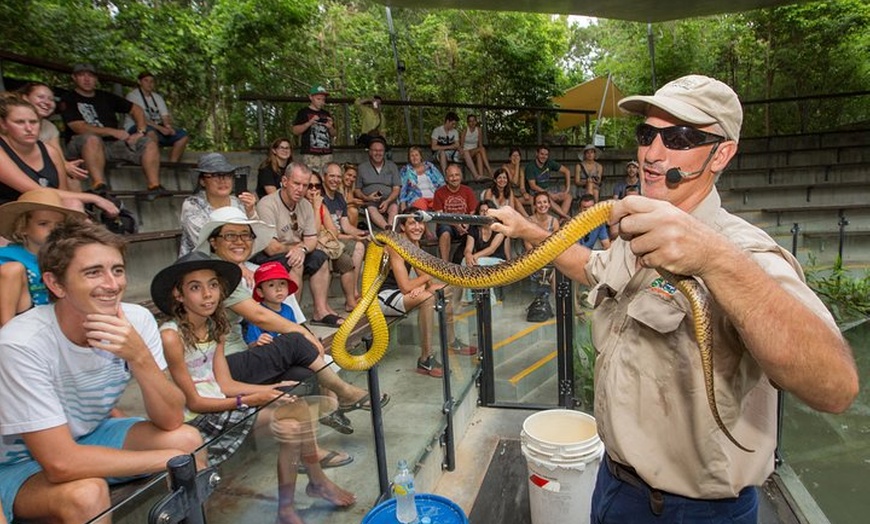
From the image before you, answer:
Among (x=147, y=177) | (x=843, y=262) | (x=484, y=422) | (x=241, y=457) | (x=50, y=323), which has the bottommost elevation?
(x=484, y=422)

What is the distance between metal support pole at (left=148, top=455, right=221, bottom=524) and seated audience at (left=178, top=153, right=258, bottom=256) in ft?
10.5

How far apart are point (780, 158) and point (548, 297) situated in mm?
13555

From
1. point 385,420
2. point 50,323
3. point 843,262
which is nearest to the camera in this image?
point 50,323

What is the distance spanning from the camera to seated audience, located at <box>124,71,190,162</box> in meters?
6.58

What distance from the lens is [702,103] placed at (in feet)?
4.90

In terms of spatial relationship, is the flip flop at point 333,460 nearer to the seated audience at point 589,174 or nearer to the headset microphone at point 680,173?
the headset microphone at point 680,173

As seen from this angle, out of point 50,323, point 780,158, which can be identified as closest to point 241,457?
point 50,323

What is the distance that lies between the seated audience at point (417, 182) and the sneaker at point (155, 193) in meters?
3.28

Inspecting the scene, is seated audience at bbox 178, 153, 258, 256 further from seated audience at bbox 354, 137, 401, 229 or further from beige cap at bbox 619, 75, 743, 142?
beige cap at bbox 619, 75, 743, 142

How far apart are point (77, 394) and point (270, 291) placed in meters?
1.63

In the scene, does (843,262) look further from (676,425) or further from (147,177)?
(147,177)

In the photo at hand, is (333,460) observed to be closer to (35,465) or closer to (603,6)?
(35,465)

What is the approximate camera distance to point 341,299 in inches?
232

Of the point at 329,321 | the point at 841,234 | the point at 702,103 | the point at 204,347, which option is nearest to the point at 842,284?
the point at 841,234
